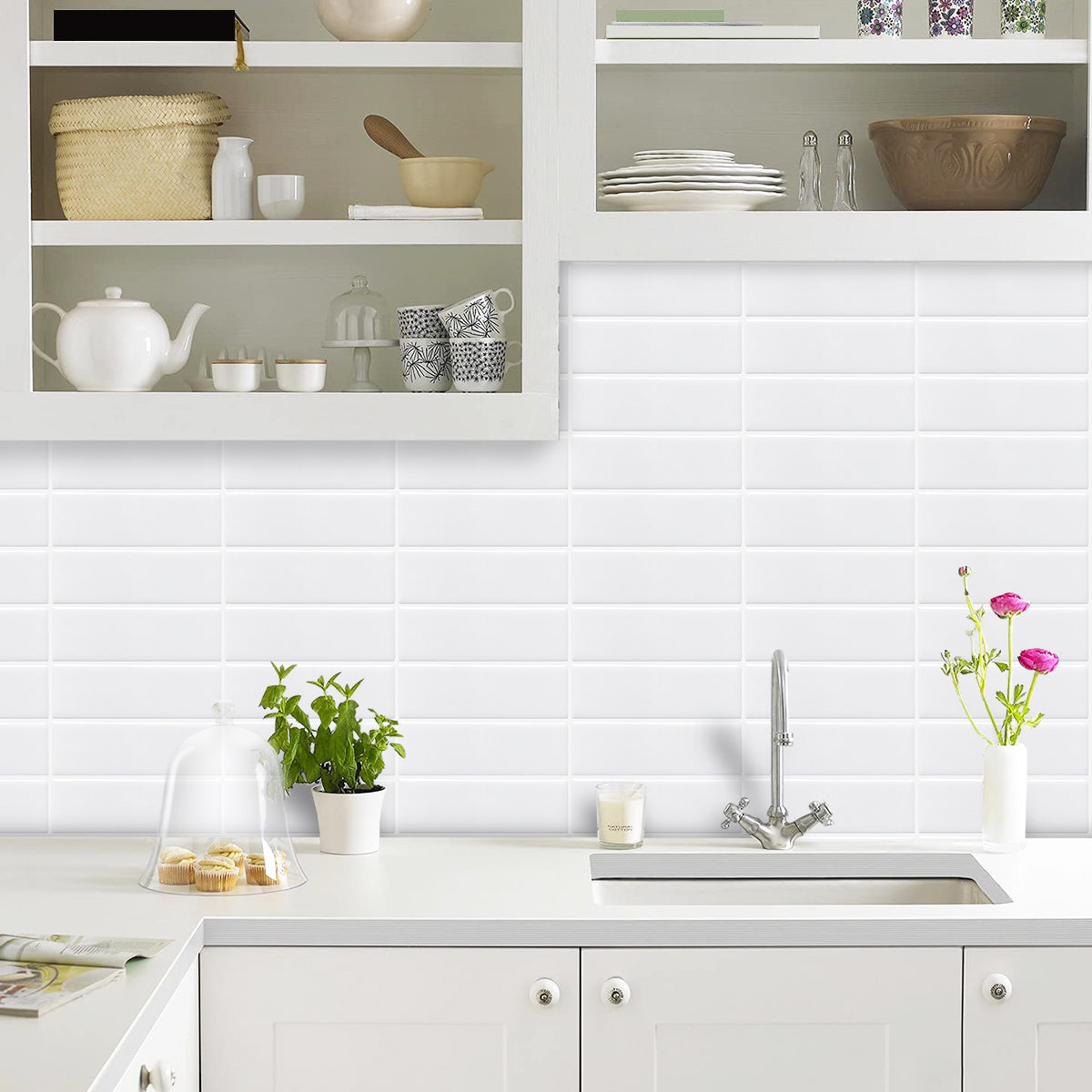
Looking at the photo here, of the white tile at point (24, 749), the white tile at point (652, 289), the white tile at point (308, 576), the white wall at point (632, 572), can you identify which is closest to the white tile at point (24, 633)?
the white wall at point (632, 572)

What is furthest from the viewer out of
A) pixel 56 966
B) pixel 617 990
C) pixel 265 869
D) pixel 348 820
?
pixel 348 820

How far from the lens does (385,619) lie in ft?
6.91

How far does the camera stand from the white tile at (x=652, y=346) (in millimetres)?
2084

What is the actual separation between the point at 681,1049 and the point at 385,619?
796 millimetres

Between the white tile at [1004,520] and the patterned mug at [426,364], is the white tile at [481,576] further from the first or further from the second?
the white tile at [1004,520]

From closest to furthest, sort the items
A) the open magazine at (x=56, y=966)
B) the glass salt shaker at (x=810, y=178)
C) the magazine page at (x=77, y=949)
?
the open magazine at (x=56, y=966) < the magazine page at (x=77, y=949) < the glass salt shaker at (x=810, y=178)

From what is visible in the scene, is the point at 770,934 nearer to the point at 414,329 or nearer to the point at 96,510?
the point at 414,329

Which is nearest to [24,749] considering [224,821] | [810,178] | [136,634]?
[136,634]

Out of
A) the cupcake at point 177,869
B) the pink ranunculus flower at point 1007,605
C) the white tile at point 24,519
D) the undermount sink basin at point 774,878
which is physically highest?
the white tile at point 24,519

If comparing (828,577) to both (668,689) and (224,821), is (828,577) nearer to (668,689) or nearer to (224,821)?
(668,689)

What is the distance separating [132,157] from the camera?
1.96 m

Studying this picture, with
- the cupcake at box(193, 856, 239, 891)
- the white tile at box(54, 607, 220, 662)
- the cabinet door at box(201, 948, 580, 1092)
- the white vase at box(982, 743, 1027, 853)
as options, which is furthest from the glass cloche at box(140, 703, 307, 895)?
the white vase at box(982, 743, 1027, 853)

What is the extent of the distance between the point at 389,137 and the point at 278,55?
0.19 metres

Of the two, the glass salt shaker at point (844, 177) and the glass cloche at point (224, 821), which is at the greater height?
the glass salt shaker at point (844, 177)
